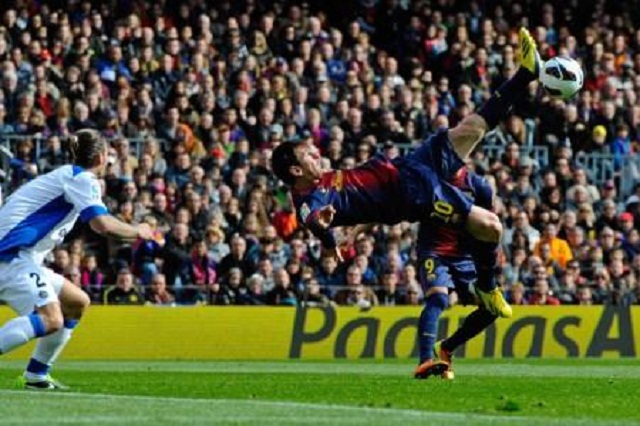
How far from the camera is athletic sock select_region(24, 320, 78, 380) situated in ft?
45.6

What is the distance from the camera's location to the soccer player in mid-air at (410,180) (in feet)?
50.9

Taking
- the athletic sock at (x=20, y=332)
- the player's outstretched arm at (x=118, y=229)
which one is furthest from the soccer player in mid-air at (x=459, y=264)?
the athletic sock at (x=20, y=332)

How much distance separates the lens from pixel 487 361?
24.5 m

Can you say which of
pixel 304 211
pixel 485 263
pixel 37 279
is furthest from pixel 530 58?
pixel 37 279

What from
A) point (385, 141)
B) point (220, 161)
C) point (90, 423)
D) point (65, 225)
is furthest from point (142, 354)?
point (90, 423)

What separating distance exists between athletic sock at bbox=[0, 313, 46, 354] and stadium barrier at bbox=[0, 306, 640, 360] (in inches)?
470

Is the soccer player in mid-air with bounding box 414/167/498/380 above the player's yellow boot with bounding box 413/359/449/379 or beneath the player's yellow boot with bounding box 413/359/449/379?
above

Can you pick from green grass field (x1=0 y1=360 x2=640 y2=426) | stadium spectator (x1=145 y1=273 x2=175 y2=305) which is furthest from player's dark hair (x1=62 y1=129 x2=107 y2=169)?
stadium spectator (x1=145 y1=273 x2=175 y2=305)

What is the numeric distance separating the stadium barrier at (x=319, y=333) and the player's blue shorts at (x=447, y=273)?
8.98 metres

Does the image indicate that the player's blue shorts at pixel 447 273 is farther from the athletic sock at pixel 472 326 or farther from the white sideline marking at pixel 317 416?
the white sideline marking at pixel 317 416

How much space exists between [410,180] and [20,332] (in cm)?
405

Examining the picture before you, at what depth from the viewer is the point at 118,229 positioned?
13078 millimetres

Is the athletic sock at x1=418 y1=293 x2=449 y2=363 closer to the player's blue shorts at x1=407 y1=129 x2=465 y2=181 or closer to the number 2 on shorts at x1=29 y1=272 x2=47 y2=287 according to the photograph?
the player's blue shorts at x1=407 y1=129 x2=465 y2=181

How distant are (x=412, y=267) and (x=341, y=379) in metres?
10.8
